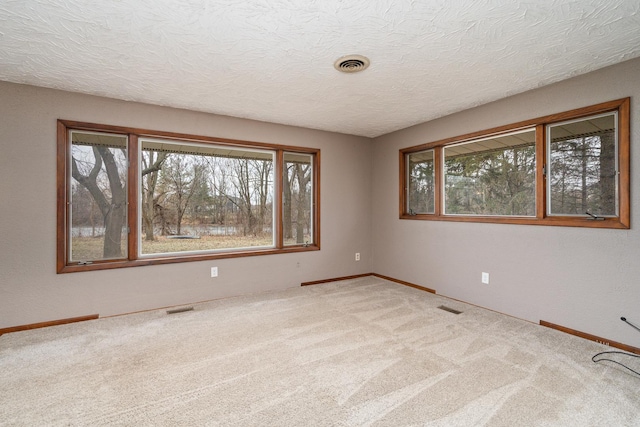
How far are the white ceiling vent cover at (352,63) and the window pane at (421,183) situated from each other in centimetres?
215

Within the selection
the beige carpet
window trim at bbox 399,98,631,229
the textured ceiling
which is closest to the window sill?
window trim at bbox 399,98,631,229

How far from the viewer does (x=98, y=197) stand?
3.37 meters

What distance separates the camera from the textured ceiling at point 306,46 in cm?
185

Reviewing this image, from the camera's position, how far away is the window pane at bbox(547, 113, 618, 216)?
8.81 feet

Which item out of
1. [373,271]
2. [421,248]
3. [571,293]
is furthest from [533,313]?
[373,271]

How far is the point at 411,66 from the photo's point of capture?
2.58 metres

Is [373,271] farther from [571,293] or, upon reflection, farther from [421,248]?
[571,293]

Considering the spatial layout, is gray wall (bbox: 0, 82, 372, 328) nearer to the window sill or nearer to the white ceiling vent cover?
the white ceiling vent cover

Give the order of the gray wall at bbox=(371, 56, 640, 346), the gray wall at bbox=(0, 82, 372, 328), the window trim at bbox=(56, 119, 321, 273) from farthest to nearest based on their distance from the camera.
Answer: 1. the window trim at bbox=(56, 119, 321, 273)
2. the gray wall at bbox=(0, 82, 372, 328)
3. the gray wall at bbox=(371, 56, 640, 346)

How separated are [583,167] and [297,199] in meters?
3.32

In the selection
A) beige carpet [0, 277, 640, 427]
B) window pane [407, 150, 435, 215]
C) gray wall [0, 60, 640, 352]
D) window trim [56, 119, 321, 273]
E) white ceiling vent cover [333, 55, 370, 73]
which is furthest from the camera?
window pane [407, 150, 435, 215]

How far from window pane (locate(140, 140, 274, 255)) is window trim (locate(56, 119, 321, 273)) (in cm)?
9

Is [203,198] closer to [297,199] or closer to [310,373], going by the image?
[297,199]

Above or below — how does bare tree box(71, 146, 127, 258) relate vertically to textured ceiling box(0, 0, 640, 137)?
below
